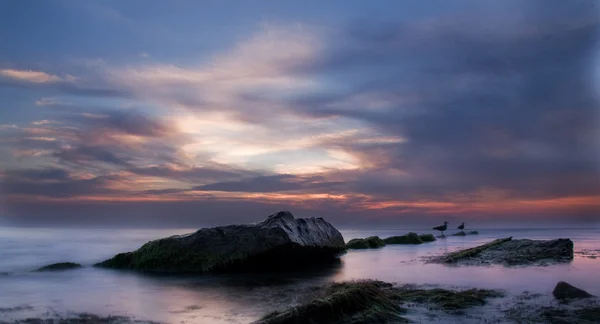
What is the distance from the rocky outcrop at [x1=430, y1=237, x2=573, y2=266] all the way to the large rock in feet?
22.1

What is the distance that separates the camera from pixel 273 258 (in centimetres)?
1703

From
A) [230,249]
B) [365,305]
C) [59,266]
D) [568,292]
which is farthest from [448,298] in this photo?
[59,266]

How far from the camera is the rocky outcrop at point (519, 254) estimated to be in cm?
1791

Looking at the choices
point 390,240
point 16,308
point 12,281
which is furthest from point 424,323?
point 390,240

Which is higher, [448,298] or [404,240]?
[404,240]

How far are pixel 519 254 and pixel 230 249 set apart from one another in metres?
12.0

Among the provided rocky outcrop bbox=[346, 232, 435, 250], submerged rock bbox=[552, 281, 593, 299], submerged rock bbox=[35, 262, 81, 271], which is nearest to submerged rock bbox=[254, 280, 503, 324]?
submerged rock bbox=[552, 281, 593, 299]

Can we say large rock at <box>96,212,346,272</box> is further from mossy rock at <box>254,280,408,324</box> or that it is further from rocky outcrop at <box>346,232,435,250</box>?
rocky outcrop at <box>346,232,435,250</box>

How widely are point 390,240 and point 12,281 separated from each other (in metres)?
26.8

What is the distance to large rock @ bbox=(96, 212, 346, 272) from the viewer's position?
16078 mm

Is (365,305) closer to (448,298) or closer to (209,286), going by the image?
(448,298)

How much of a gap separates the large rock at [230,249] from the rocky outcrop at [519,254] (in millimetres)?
6750

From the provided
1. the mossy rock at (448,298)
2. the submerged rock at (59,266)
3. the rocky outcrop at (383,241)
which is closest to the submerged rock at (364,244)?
the rocky outcrop at (383,241)

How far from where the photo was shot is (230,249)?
16203 millimetres
